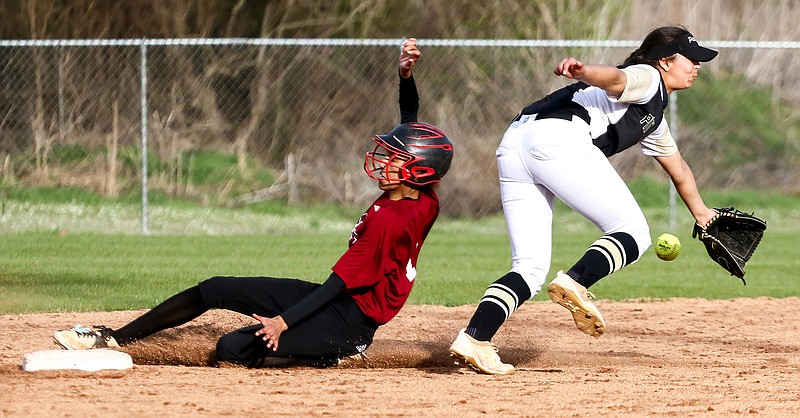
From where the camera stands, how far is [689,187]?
5742 mm

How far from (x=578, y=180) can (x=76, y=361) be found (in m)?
2.31

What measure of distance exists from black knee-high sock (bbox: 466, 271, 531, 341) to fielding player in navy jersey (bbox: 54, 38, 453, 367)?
356 mm

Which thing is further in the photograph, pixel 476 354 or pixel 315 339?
pixel 315 339

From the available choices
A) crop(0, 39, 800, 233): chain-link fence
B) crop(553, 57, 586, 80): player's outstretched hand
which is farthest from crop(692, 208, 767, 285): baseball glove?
crop(0, 39, 800, 233): chain-link fence

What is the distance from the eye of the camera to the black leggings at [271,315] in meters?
5.14

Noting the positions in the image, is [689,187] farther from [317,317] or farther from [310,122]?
[310,122]

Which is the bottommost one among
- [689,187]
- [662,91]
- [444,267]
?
[444,267]

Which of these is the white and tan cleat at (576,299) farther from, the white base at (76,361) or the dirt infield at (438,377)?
the white base at (76,361)

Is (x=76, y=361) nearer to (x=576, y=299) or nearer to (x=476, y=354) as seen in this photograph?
(x=476, y=354)

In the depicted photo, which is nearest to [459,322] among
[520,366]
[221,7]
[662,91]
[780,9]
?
[520,366]

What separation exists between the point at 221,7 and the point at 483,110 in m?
4.99

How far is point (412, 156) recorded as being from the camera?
16.6 feet

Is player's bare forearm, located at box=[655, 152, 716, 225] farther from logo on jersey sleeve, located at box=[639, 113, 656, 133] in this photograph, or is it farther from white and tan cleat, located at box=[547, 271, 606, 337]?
white and tan cleat, located at box=[547, 271, 606, 337]

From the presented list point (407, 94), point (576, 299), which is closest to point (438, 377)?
point (576, 299)
